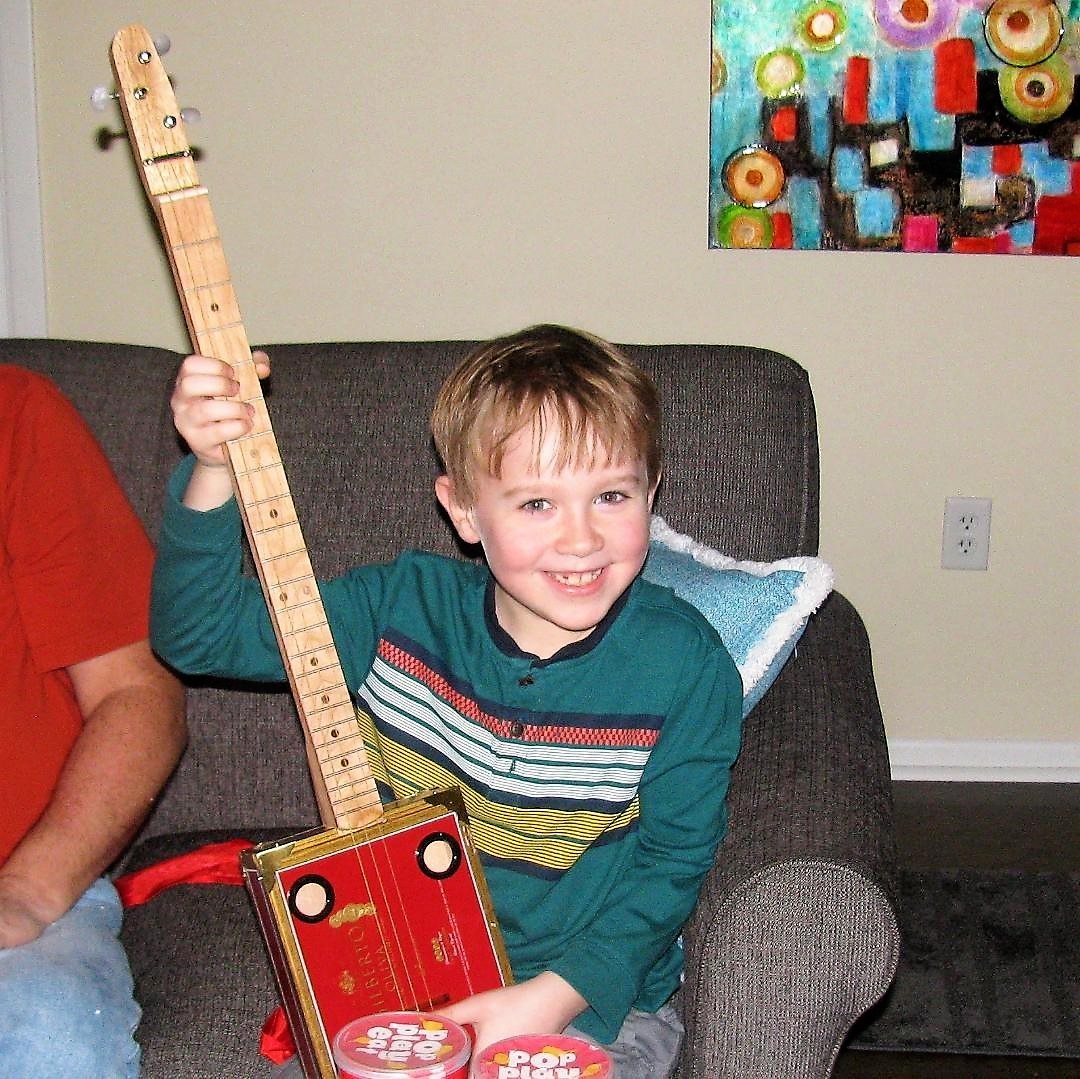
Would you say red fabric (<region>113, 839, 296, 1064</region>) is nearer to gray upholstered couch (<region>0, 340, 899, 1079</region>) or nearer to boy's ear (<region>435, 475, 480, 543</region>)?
gray upholstered couch (<region>0, 340, 899, 1079</region>)

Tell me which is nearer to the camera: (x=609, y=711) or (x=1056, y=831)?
(x=609, y=711)

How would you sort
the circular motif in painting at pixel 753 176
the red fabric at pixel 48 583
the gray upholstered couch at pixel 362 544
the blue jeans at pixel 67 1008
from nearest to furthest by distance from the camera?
1. the blue jeans at pixel 67 1008
2. the gray upholstered couch at pixel 362 544
3. the red fabric at pixel 48 583
4. the circular motif in painting at pixel 753 176

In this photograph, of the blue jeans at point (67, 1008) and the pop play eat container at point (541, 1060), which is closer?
the pop play eat container at point (541, 1060)

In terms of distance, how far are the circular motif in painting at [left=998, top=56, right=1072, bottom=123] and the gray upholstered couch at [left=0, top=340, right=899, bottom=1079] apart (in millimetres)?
1232

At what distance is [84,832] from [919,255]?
193 centimetres

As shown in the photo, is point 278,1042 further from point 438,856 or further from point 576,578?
point 576,578

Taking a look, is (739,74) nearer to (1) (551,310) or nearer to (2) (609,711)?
(1) (551,310)

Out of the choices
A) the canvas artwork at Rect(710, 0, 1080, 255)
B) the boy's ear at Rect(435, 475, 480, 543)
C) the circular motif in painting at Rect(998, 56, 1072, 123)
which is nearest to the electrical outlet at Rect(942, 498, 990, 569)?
the canvas artwork at Rect(710, 0, 1080, 255)

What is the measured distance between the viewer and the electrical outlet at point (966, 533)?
279 centimetres

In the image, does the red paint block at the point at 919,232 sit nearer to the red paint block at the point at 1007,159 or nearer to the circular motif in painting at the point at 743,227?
the red paint block at the point at 1007,159

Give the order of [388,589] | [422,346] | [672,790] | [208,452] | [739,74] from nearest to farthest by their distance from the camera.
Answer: [208,452]
[672,790]
[388,589]
[422,346]
[739,74]

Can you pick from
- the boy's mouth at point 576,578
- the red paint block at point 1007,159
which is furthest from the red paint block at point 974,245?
the boy's mouth at point 576,578

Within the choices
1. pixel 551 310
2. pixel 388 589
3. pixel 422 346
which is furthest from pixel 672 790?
pixel 551 310

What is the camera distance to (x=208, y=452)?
113 centimetres
